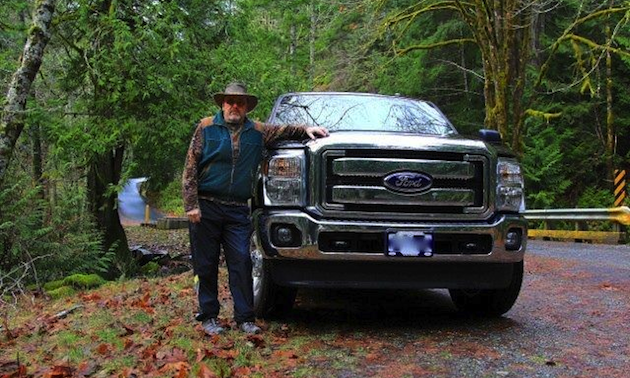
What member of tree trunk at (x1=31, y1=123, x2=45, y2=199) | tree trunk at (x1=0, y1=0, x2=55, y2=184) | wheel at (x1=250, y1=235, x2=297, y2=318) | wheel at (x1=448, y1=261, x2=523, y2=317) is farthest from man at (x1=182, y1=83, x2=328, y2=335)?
tree trunk at (x1=31, y1=123, x2=45, y2=199)

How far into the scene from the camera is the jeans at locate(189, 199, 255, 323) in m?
4.89

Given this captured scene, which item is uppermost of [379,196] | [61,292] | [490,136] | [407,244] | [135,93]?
[135,93]

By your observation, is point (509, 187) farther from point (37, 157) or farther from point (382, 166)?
point (37, 157)

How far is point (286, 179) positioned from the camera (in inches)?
189

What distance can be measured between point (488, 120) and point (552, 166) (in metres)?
6.19

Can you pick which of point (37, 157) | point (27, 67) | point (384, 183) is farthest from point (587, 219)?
point (37, 157)

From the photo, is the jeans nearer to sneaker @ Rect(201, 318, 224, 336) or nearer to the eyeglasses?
sneaker @ Rect(201, 318, 224, 336)

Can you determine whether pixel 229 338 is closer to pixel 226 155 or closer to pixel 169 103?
pixel 226 155

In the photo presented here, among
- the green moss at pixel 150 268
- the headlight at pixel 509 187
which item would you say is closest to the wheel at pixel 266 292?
the headlight at pixel 509 187

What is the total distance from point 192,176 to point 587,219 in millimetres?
13217

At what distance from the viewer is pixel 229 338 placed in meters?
4.64

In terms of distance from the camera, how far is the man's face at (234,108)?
4883mm

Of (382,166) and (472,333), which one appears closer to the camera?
(382,166)

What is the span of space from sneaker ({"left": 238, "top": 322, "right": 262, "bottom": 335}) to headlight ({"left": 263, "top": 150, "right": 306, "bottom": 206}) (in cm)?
91
